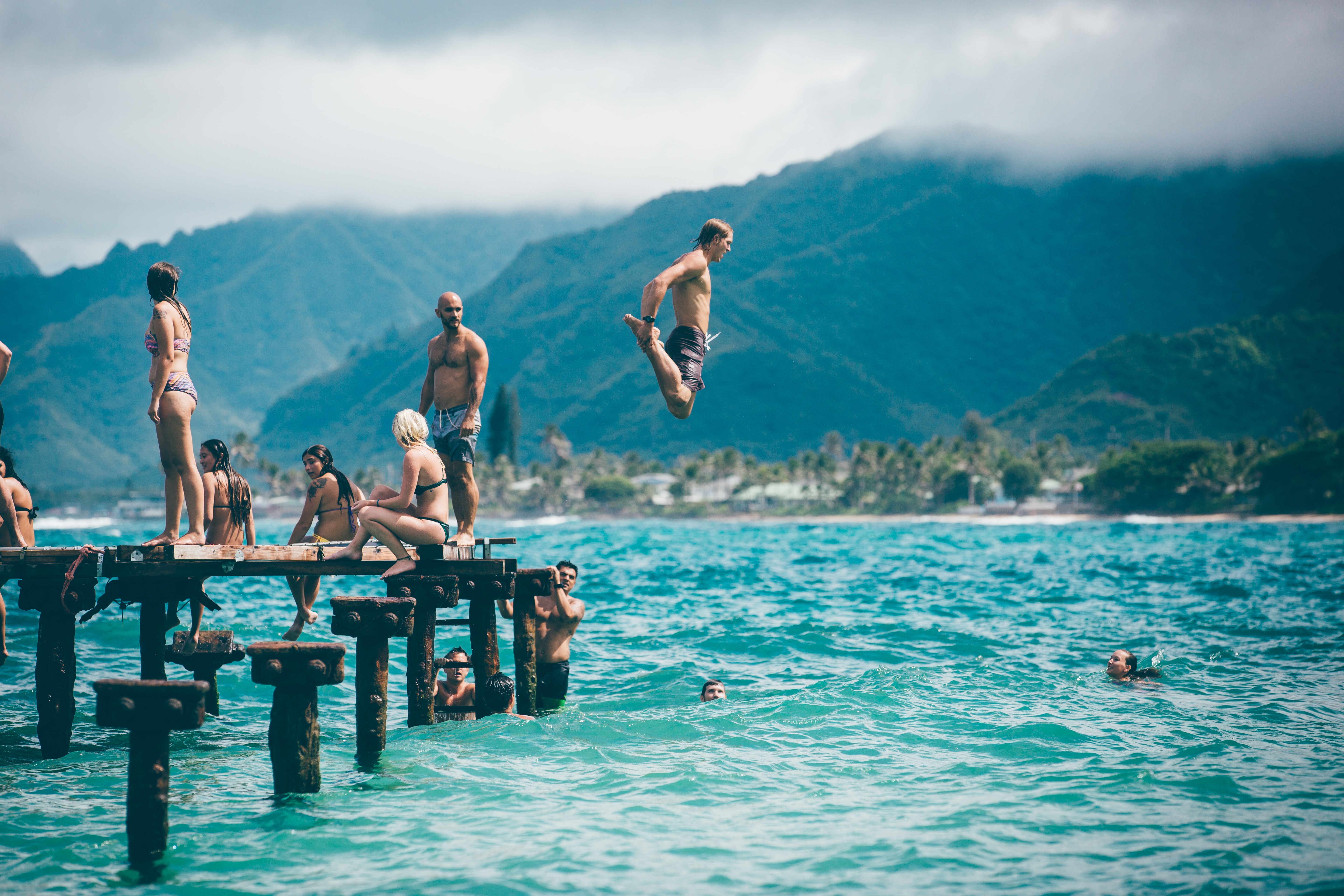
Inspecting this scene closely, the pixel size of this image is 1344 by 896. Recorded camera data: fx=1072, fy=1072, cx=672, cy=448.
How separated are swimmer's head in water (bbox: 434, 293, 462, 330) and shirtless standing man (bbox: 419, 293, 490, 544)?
0.02 meters

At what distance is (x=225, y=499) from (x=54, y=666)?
312cm

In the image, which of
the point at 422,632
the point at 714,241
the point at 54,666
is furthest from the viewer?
the point at 422,632

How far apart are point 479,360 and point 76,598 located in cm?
619

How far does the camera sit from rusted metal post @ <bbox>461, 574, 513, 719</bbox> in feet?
53.8

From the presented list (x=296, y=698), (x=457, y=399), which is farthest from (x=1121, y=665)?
(x=296, y=698)

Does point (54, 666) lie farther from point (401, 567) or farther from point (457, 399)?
point (457, 399)

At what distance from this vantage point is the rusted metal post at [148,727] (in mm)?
9344

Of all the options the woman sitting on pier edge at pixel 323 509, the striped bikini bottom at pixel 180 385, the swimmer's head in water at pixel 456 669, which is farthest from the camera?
the swimmer's head in water at pixel 456 669

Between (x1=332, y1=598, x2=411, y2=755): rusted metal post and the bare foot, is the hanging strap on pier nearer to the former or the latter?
(x1=332, y1=598, x2=411, y2=755): rusted metal post

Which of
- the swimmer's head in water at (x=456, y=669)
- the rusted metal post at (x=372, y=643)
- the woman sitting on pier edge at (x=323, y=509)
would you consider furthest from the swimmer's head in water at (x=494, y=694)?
the rusted metal post at (x=372, y=643)

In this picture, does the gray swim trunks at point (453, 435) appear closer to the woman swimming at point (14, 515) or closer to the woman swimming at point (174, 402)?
the woman swimming at point (174, 402)

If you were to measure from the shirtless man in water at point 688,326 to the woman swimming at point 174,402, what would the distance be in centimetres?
591

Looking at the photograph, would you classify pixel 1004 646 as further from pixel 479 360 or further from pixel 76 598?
pixel 76 598

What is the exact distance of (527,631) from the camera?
55.9ft
